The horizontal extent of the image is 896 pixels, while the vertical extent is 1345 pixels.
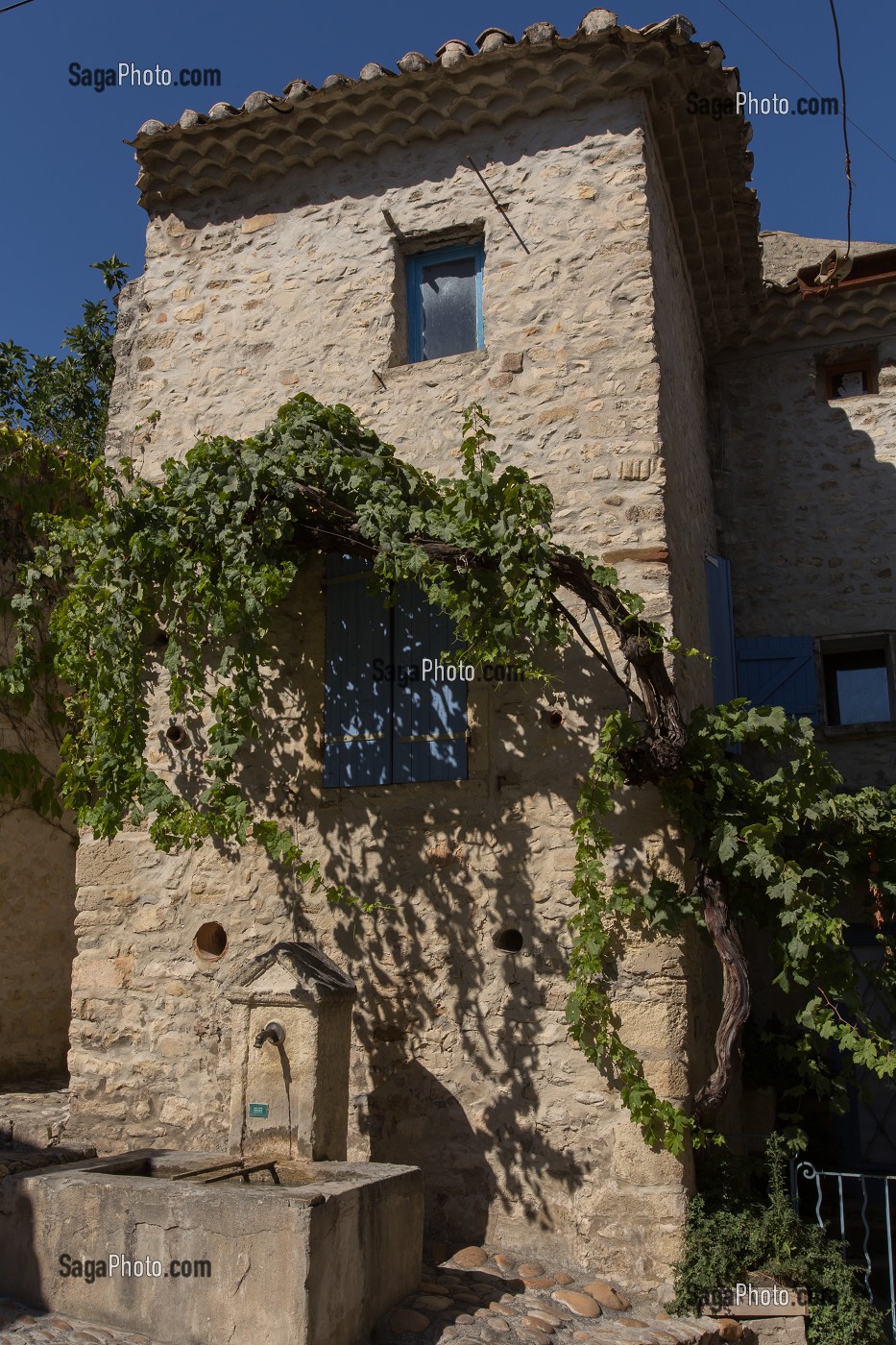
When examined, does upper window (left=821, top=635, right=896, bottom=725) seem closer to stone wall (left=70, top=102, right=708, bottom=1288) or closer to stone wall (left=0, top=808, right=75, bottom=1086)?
stone wall (left=70, top=102, right=708, bottom=1288)

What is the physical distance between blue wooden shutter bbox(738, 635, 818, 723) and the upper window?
0.92 feet

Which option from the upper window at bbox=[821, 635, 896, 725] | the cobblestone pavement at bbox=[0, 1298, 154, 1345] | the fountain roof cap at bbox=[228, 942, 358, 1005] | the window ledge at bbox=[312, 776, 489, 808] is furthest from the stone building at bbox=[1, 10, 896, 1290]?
the cobblestone pavement at bbox=[0, 1298, 154, 1345]

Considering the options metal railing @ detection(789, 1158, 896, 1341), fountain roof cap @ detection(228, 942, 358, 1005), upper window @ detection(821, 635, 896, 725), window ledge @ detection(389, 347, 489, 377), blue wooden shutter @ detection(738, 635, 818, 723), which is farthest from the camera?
upper window @ detection(821, 635, 896, 725)

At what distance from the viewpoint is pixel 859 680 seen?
28.6 feet

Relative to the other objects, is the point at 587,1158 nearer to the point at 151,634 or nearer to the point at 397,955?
the point at 397,955

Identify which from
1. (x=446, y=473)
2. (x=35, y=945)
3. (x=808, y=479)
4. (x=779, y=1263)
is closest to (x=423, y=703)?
(x=446, y=473)

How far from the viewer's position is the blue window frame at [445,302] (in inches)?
267

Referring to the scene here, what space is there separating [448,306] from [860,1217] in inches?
229

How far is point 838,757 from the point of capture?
8312mm

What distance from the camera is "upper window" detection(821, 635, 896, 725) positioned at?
8586 mm

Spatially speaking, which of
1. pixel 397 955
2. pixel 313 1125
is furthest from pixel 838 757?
pixel 313 1125

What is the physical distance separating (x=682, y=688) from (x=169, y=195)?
475cm

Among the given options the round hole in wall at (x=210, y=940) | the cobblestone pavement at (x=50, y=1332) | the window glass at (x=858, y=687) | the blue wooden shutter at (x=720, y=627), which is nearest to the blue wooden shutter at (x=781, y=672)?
the window glass at (x=858, y=687)

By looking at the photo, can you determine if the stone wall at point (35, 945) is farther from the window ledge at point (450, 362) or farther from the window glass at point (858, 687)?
the window glass at point (858, 687)
